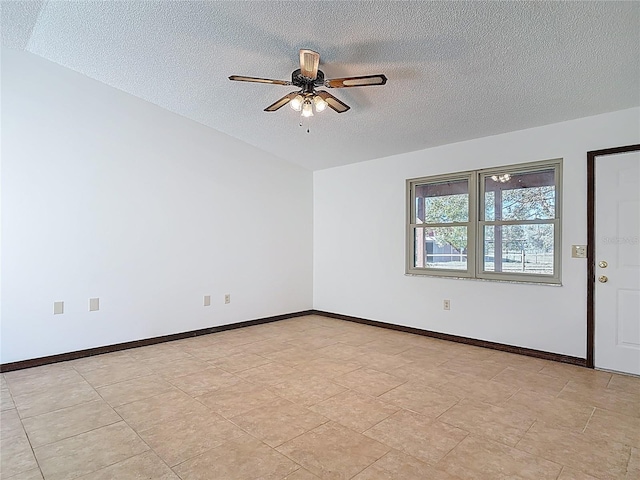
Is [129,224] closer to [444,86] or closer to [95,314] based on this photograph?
[95,314]

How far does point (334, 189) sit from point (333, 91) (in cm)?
247

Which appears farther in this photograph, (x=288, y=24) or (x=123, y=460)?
(x=288, y=24)

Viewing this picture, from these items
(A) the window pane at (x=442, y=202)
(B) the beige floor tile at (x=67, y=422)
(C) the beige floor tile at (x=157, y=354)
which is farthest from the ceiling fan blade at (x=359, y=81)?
(C) the beige floor tile at (x=157, y=354)

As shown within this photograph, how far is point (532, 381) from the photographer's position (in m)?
3.27

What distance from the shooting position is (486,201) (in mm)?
4398

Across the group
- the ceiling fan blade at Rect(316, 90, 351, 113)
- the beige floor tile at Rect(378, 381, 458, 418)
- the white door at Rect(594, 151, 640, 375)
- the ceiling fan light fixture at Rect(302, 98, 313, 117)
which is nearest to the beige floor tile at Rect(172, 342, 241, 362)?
the beige floor tile at Rect(378, 381, 458, 418)

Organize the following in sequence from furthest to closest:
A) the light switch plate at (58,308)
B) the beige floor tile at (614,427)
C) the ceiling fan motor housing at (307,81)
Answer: the light switch plate at (58,308)
the ceiling fan motor housing at (307,81)
the beige floor tile at (614,427)

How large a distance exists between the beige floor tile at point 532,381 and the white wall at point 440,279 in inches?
23.7

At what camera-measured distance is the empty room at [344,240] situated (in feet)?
7.79

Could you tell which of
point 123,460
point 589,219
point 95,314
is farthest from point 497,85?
point 95,314

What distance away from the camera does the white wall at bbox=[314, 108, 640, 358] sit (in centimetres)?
369

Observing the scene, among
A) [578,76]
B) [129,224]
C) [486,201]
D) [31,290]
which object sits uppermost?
[578,76]

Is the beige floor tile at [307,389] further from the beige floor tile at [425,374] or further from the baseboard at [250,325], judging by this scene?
the baseboard at [250,325]

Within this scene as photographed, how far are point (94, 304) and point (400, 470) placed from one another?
140 inches
